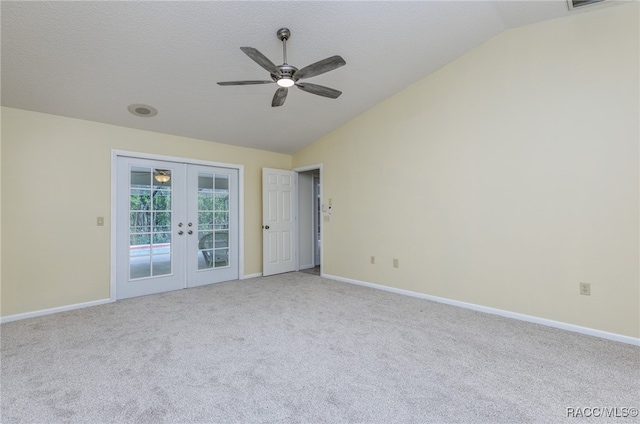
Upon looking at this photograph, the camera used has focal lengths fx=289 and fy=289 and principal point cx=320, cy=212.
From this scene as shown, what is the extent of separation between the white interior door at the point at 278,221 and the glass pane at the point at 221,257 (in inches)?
26.3

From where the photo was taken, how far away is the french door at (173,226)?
3.99m

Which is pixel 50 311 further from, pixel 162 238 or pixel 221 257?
pixel 221 257

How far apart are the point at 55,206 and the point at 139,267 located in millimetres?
1225

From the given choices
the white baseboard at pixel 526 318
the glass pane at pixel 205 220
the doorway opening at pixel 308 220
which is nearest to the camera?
the white baseboard at pixel 526 318

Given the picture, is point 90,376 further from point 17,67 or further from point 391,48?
point 391,48

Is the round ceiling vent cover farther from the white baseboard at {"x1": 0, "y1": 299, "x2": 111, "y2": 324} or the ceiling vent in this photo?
the ceiling vent

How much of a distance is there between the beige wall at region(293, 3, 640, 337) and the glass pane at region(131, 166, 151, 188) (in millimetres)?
3313

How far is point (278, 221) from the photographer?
5.50 metres

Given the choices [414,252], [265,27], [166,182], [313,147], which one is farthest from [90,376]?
[313,147]

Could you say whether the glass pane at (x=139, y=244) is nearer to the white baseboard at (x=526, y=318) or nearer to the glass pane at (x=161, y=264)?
the glass pane at (x=161, y=264)

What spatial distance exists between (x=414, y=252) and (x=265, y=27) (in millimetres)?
3197

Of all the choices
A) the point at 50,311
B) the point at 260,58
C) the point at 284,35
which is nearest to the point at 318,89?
the point at 284,35

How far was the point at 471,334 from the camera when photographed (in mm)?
2771

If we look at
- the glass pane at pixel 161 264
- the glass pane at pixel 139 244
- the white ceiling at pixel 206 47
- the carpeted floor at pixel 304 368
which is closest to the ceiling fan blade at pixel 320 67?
the white ceiling at pixel 206 47
